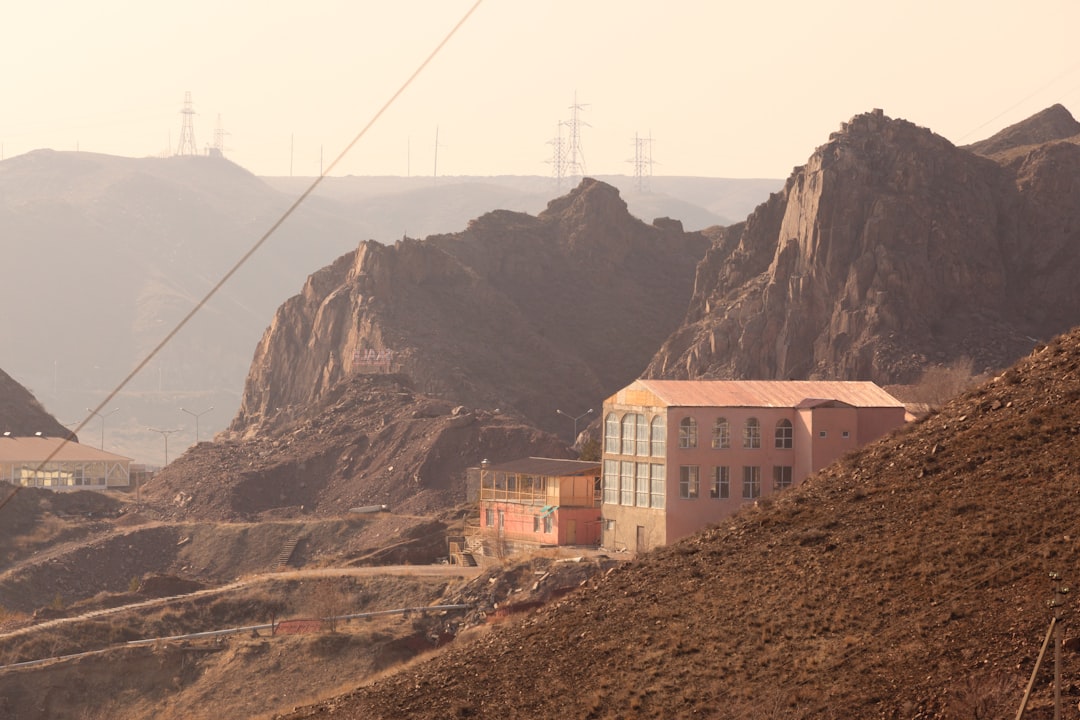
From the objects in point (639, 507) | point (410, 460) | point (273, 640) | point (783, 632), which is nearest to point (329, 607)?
point (273, 640)

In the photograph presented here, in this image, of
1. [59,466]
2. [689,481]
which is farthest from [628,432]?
[59,466]

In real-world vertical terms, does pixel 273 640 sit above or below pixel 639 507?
below

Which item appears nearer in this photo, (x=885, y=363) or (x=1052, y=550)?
(x=1052, y=550)

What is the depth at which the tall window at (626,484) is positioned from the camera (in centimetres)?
6888

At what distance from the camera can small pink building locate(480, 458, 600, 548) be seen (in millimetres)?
76000

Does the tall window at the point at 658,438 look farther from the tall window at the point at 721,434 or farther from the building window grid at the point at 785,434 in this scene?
the building window grid at the point at 785,434

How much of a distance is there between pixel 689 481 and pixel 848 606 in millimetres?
28251

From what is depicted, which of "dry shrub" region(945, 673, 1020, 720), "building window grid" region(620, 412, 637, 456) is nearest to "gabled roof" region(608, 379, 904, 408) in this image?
"building window grid" region(620, 412, 637, 456)

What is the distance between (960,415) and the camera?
158ft

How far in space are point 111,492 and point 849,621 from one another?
345ft

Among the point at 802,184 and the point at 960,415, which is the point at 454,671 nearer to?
the point at 960,415

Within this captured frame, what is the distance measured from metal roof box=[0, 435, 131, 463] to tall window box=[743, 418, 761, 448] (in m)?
77.5

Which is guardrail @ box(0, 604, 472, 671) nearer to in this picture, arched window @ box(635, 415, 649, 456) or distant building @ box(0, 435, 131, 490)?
arched window @ box(635, 415, 649, 456)

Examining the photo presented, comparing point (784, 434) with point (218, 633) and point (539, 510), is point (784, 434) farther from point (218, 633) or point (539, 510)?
point (218, 633)
